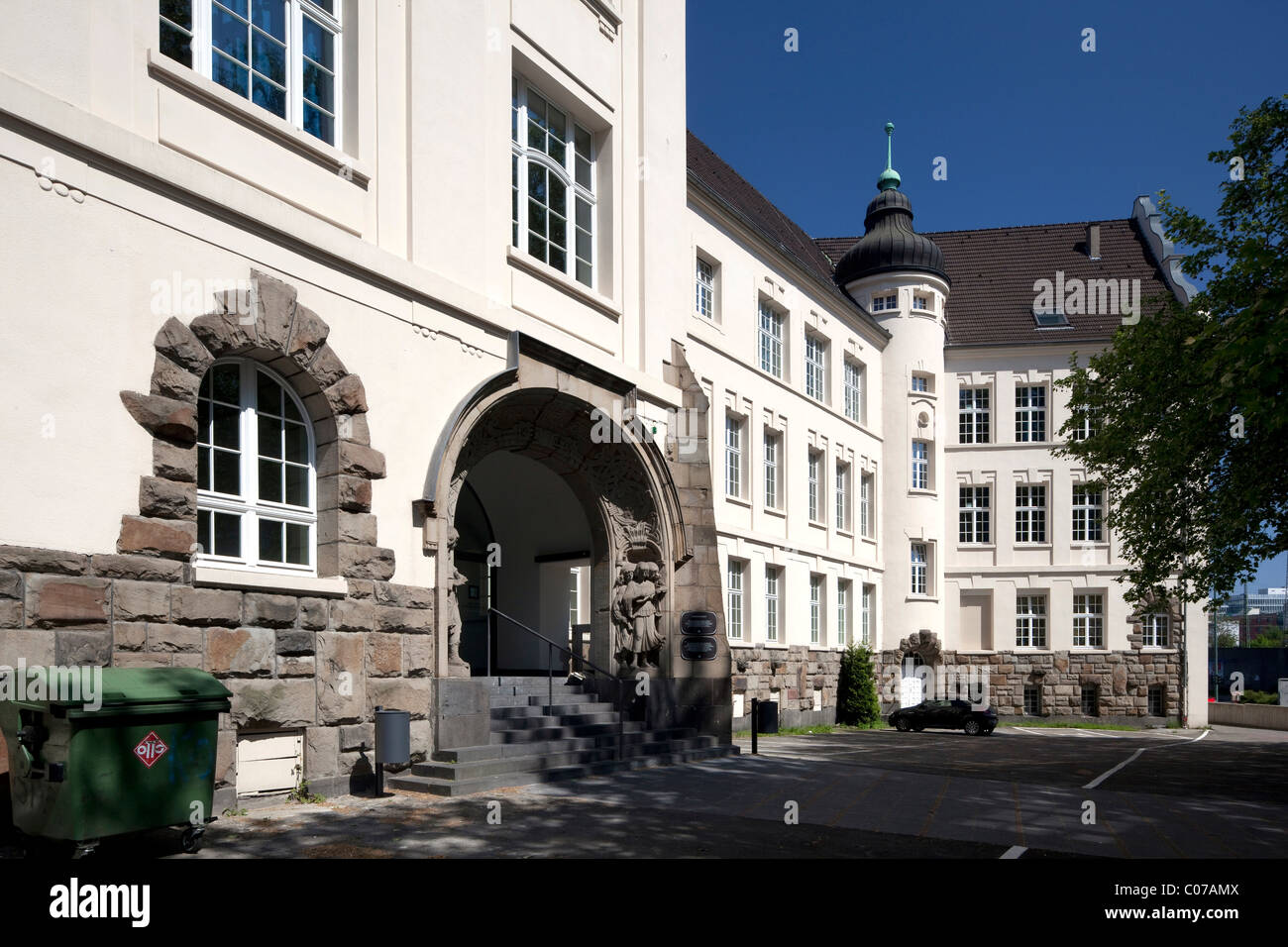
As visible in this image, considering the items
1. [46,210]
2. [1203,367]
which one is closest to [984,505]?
[1203,367]

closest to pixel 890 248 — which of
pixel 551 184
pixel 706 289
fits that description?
pixel 706 289

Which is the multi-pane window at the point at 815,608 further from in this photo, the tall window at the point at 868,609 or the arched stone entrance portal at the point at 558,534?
the arched stone entrance portal at the point at 558,534

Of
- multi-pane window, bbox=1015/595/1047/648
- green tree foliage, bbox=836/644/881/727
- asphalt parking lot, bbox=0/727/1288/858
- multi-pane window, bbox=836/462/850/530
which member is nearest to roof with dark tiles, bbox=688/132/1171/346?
multi-pane window, bbox=836/462/850/530

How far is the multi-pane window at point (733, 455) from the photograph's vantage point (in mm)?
27953

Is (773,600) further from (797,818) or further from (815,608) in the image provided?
(797,818)

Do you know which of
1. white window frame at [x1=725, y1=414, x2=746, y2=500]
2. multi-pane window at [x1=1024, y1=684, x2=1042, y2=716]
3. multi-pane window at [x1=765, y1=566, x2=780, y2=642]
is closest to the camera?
white window frame at [x1=725, y1=414, x2=746, y2=500]

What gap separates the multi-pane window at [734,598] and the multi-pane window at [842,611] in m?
6.78

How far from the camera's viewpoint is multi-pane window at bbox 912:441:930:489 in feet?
127

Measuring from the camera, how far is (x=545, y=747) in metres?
13.6

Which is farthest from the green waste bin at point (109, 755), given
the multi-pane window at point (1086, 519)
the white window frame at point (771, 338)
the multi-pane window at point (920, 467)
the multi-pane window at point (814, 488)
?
the multi-pane window at point (1086, 519)

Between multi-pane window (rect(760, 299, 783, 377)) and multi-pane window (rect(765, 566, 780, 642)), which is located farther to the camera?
multi-pane window (rect(760, 299, 783, 377))

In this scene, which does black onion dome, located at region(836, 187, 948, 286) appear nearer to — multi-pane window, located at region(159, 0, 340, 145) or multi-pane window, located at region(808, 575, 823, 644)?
multi-pane window, located at region(808, 575, 823, 644)

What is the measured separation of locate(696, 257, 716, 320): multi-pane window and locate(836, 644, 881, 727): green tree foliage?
11232 mm
